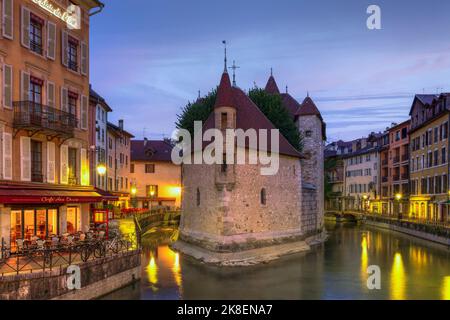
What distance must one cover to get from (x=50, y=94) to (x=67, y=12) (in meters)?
4.64

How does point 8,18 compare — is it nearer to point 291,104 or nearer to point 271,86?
point 291,104

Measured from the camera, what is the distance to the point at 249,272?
24.5 metres

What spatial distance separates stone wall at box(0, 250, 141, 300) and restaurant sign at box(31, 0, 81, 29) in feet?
38.8

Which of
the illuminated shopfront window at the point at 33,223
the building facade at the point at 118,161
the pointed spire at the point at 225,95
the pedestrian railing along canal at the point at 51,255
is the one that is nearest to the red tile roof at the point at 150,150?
the building facade at the point at 118,161

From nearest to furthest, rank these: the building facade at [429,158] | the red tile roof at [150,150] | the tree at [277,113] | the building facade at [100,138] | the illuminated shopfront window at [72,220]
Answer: the illuminated shopfront window at [72,220] → the tree at [277,113] → the building facade at [100,138] → the building facade at [429,158] → the red tile roof at [150,150]

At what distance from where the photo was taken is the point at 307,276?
23453 mm

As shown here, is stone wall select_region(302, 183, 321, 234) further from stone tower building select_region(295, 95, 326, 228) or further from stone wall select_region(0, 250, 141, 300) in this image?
stone wall select_region(0, 250, 141, 300)

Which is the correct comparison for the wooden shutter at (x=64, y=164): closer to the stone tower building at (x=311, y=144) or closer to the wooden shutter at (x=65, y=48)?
the wooden shutter at (x=65, y=48)

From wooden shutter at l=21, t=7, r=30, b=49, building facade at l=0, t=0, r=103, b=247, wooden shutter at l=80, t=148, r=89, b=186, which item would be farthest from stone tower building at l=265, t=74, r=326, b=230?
wooden shutter at l=21, t=7, r=30, b=49

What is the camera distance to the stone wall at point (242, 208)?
28.0 m

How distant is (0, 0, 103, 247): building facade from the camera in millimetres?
17656

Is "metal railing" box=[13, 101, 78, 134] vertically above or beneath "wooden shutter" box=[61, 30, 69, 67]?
beneath

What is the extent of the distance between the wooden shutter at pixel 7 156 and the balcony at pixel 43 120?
64cm
